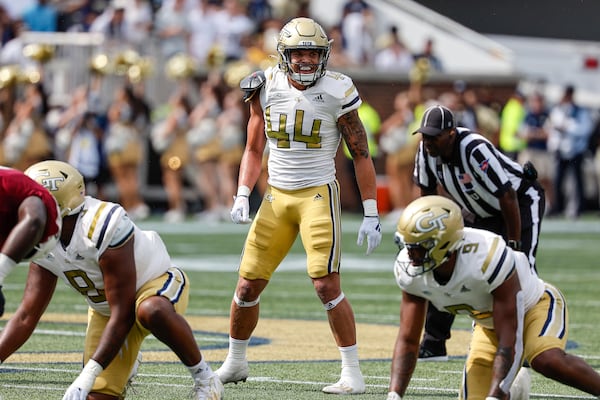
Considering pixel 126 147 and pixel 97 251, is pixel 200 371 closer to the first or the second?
pixel 97 251

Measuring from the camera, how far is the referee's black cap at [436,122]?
260 inches

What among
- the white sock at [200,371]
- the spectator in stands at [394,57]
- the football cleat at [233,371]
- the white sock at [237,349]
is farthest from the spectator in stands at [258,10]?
the white sock at [200,371]

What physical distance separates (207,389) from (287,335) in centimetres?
270

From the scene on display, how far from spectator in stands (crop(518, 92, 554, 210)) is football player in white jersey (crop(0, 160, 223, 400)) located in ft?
46.6

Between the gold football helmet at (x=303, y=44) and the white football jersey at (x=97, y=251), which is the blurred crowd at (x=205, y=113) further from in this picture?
the white football jersey at (x=97, y=251)

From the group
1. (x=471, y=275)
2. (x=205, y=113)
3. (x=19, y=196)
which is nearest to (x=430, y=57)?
(x=205, y=113)

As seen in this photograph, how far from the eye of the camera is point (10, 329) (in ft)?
18.6

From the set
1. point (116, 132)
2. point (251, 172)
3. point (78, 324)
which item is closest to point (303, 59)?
point (251, 172)

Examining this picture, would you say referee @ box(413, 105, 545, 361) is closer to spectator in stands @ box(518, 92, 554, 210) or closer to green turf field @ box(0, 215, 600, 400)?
green turf field @ box(0, 215, 600, 400)

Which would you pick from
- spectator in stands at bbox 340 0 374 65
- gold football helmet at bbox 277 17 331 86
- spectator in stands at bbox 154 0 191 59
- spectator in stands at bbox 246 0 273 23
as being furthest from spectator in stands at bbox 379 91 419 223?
gold football helmet at bbox 277 17 331 86

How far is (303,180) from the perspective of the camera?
6.69m

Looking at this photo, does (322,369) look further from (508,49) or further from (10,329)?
(508,49)

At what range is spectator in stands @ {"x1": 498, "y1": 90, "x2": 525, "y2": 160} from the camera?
19.5 m

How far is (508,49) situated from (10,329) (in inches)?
729
